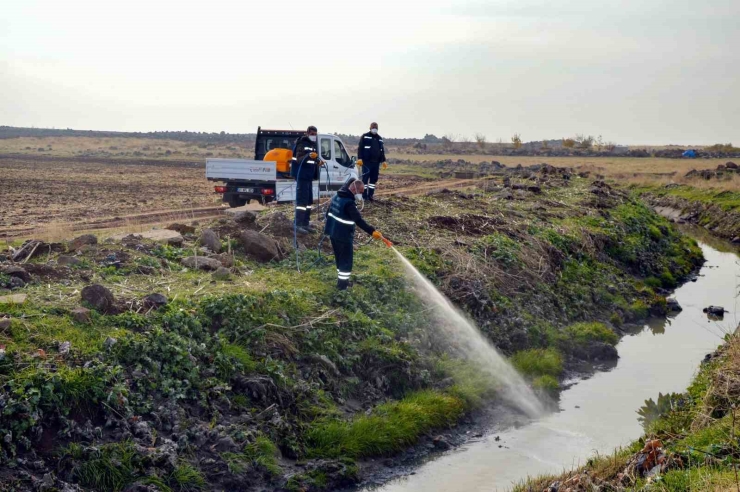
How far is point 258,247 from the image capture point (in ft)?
45.0

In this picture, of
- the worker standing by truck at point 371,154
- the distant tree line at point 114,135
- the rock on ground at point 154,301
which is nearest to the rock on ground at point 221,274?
the rock on ground at point 154,301

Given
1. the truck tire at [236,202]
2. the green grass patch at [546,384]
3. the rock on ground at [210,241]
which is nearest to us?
the green grass patch at [546,384]

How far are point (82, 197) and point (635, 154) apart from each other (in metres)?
79.4

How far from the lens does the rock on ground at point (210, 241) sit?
13.6 metres

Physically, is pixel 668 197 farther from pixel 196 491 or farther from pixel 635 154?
pixel 635 154

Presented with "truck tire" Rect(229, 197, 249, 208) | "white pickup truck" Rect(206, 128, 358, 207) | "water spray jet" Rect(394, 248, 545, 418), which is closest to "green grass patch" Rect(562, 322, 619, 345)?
"water spray jet" Rect(394, 248, 545, 418)

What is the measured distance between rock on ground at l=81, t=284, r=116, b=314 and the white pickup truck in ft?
38.3

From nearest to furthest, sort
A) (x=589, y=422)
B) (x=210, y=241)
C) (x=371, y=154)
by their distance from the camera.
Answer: (x=589, y=422) < (x=210, y=241) < (x=371, y=154)

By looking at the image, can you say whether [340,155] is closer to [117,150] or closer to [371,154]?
[371,154]

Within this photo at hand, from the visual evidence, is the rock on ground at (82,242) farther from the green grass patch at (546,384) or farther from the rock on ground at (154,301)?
the green grass patch at (546,384)

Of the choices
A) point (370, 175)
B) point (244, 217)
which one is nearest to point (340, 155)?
point (370, 175)

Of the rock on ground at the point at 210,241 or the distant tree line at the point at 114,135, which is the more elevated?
the distant tree line at the point at 114,135

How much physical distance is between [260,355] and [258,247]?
389 cm

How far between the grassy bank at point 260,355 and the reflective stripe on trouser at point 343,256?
0.37m
